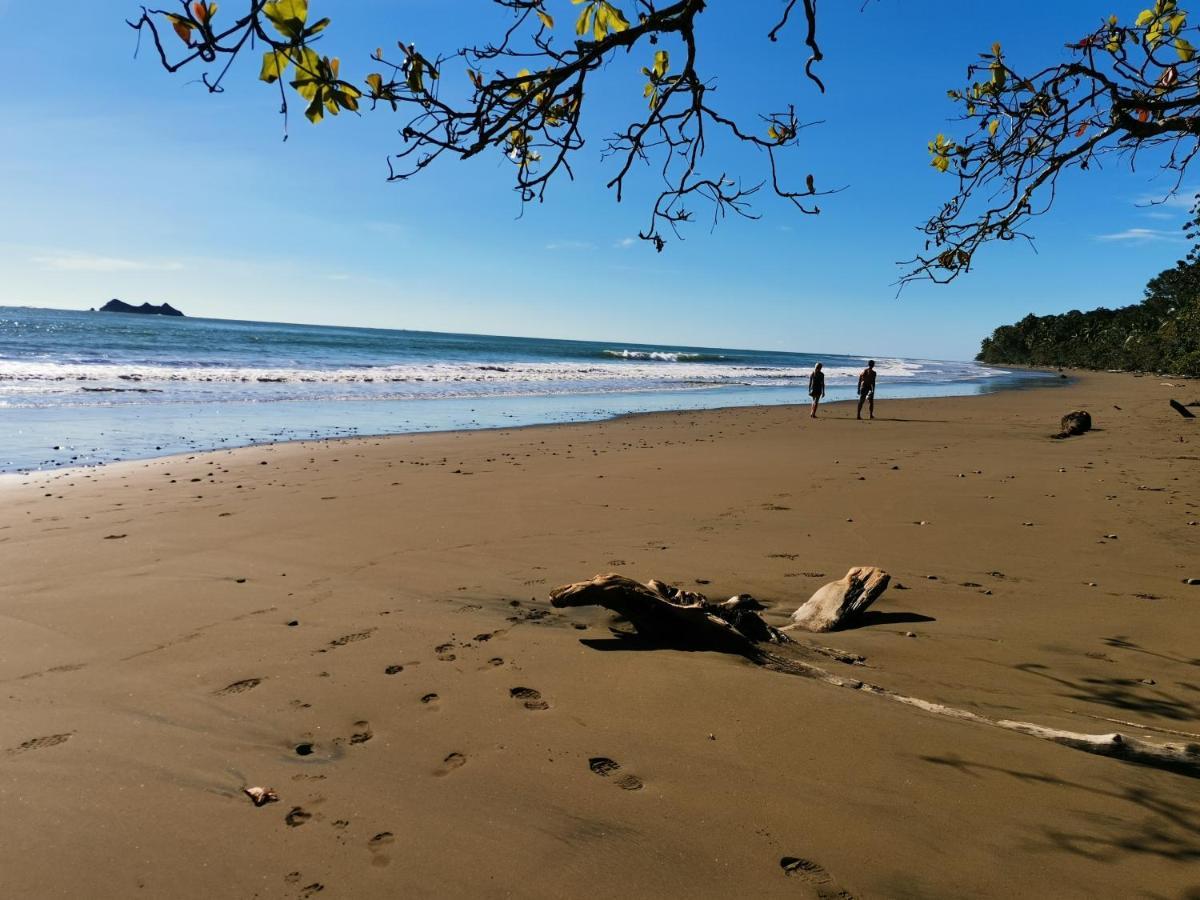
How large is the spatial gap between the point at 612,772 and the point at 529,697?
26.3 inches

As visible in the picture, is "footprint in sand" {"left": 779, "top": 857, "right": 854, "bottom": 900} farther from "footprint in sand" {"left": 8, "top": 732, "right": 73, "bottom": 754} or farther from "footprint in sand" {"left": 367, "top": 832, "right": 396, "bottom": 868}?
"footprint in sand" {"left": 8, "top": 732, "right": 73, "bottom": 754}

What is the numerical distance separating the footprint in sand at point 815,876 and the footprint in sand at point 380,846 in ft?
3.77

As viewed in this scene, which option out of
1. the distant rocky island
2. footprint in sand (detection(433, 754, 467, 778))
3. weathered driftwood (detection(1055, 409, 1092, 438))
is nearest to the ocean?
footprint in sand (detection(433, 754, 467, 778))

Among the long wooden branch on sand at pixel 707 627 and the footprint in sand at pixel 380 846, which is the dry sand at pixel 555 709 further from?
the long wooden branch on sand at pixel 707 627

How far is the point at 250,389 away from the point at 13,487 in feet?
48.0

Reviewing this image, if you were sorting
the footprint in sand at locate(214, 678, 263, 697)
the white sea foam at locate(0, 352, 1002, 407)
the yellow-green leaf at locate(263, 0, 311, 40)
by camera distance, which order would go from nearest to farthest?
1. the yellow-green leaf at locate(263, 0, 311, 40)
2. the footprint in sand at locate(214, 678, 263, 697)
3. the white sea foam at locate(0, 352, 1002, 407)

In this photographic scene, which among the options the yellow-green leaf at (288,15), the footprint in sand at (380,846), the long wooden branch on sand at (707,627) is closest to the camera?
the yellow-green leaf at (288,15)

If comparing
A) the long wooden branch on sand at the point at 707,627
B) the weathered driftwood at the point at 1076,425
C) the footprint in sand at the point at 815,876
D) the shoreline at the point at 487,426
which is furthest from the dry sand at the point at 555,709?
the weathered driftwood at the point at 1076,425

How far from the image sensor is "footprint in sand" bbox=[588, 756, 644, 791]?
2.32 meters

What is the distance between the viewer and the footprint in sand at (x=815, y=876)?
184 cm

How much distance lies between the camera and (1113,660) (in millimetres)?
3518

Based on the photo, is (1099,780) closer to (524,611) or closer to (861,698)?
(861,698)

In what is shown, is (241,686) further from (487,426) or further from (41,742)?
(487,426)

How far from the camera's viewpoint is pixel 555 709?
2.86 meters
